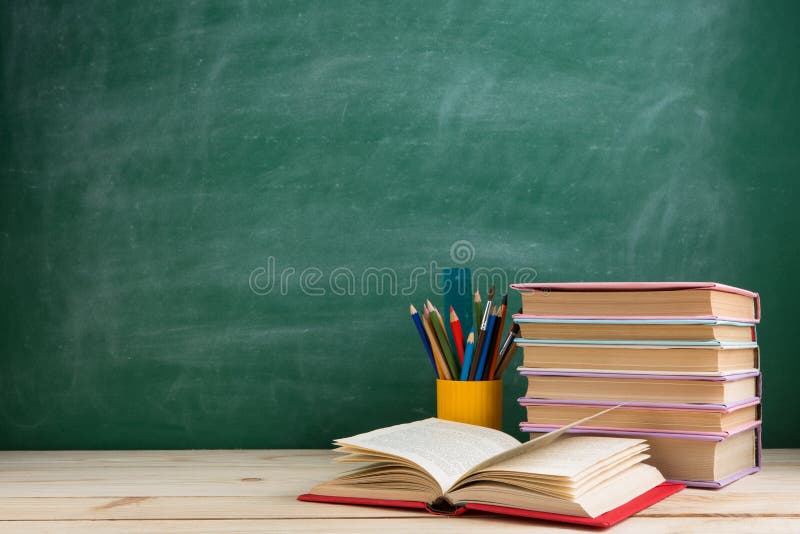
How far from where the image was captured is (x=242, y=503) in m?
0.88

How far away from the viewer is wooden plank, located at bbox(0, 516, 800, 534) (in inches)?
29.9

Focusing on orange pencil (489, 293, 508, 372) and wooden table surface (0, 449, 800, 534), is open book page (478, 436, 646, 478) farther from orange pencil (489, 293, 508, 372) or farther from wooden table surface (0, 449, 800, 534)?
orange pencil (489, 293, 508, 372)

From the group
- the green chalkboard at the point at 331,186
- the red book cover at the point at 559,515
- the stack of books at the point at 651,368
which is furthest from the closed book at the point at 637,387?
the green chalkboard at the point at 331,186

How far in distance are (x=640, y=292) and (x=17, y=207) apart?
3.18ft

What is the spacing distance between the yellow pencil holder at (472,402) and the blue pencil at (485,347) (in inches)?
0.5

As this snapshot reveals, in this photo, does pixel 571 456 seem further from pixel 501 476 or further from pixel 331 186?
pixel 331 186

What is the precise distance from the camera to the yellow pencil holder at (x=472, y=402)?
3.62 ft

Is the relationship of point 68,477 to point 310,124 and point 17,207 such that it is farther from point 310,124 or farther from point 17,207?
point 310,124

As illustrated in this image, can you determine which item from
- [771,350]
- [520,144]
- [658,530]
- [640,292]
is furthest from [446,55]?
[658,530]

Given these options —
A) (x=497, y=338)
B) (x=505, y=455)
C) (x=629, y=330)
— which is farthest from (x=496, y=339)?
(x=505, y=455)

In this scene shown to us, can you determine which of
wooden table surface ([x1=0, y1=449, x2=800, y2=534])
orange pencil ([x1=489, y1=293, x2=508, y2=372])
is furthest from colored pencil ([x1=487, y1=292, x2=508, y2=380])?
wooden table surface ([x1=0, y1=449, x2=800, y2=534])

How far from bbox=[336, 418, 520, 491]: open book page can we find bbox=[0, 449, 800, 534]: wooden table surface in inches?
2.1

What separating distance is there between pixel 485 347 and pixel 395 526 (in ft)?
1.23

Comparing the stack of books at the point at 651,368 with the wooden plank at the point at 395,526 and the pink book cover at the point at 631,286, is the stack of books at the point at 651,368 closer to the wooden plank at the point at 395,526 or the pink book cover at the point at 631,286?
the pink book cover at the point at 631,286
